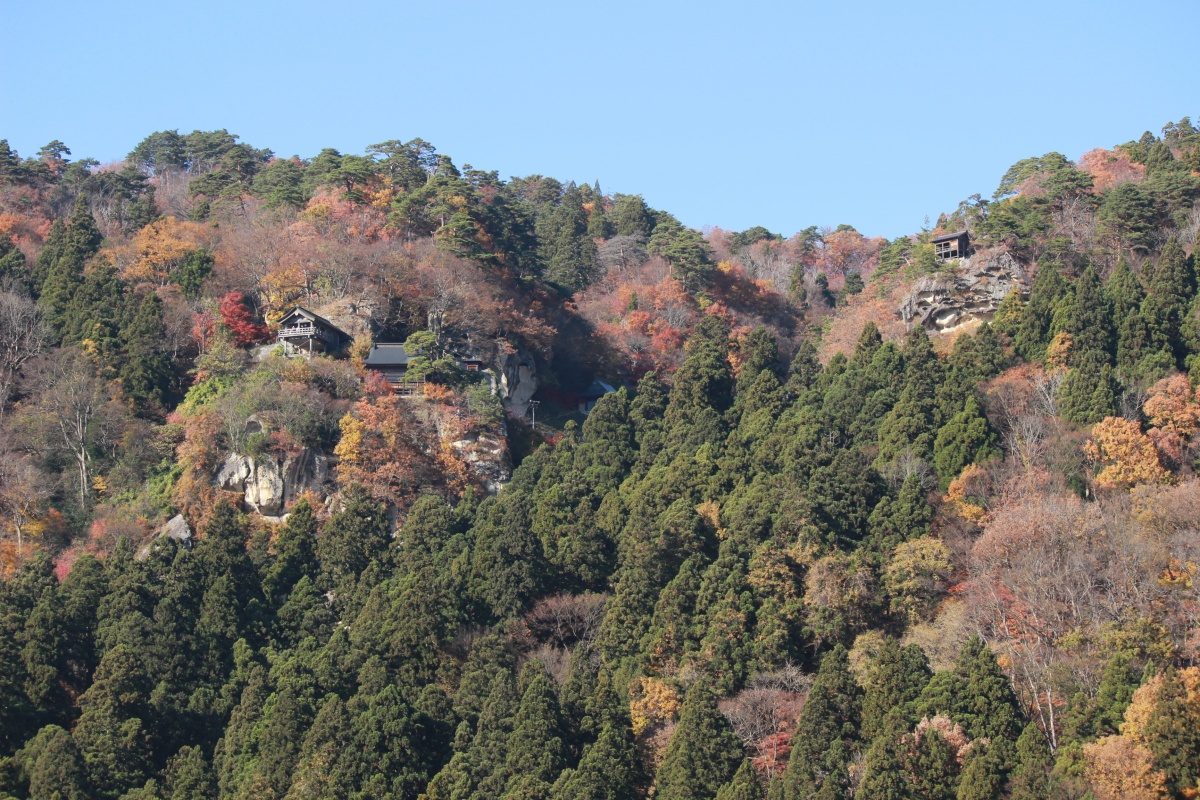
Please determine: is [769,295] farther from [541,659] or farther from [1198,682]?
[1198,682]

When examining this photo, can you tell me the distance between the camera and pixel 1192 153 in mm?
60562

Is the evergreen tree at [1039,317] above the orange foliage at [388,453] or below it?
above

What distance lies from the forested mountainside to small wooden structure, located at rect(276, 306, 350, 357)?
31cm

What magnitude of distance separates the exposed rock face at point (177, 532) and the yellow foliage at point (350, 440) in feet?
16.8

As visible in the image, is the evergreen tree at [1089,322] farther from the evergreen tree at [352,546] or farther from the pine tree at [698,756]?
the evergreen tree at [352,546]

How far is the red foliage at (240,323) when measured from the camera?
180ft

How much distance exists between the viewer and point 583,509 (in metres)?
46.0

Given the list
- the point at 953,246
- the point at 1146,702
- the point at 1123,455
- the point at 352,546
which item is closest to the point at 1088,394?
the point at 1123,455

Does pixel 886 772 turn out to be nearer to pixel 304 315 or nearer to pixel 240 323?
pixel 304 315

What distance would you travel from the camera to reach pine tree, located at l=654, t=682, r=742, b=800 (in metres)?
35.0

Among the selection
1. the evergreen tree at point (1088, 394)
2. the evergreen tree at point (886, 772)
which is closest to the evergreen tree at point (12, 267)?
the evergreen tree at point (1088, 394)

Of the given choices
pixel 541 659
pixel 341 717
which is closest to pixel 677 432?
pixel 541 659

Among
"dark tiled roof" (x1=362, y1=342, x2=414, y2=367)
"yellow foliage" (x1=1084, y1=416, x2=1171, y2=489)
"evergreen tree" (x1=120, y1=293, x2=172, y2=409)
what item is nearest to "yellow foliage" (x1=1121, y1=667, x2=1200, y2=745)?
"yellow foliage" (x1=1084, y1=416, x2=1171, y2=489)

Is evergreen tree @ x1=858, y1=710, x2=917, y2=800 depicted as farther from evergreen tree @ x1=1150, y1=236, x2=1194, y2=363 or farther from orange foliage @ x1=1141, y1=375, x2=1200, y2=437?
evergreen tree @ x1=1150, y1=236, x2=1194, y2=363
